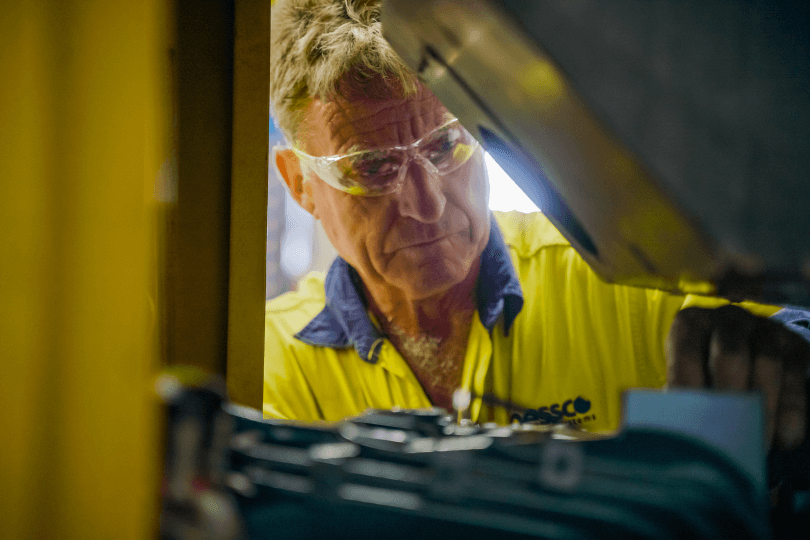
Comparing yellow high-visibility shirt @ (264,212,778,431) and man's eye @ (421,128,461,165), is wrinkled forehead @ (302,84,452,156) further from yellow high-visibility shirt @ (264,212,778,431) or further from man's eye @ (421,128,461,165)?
yellow high-visibility shirt @ (264,212,778,431)

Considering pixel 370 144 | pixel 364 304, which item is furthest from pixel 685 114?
pixel 364 304

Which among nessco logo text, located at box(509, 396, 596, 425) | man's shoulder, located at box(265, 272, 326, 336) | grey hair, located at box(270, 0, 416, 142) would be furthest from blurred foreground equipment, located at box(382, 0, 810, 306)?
man's shoulder, located at box(265, 272, 326, 336)

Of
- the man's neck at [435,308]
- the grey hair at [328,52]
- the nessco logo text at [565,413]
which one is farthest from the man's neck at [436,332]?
the grey hair at [328,52]

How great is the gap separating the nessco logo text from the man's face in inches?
16.6

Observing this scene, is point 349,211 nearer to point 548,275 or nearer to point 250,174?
point 548,275


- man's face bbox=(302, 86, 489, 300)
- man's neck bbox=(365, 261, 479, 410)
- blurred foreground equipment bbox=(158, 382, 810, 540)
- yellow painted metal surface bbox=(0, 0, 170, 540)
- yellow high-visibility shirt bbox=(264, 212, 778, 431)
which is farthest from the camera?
man's neck bbox=(365, 261, 479, 410)

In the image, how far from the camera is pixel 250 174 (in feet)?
2.48

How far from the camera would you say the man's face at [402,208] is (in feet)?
4.26

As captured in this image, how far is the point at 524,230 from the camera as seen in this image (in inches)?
61.4

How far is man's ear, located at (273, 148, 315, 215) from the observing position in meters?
1.50

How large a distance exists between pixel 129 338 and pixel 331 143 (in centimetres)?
86

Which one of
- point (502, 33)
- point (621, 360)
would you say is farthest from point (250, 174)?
point (621, 360)

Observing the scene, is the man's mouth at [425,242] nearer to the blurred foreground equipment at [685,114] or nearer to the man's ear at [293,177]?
the man's ear at [293,177]

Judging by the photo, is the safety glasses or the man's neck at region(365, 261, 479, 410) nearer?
the safety glasses
